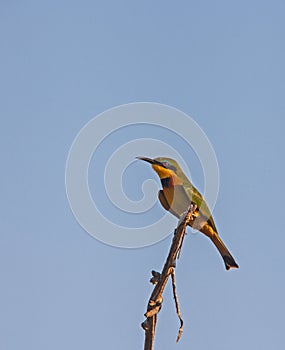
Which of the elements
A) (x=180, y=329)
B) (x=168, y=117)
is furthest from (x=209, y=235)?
(x=180, y=329)

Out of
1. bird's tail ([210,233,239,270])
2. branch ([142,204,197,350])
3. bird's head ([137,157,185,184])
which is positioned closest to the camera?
branch ([142,204,197,350])

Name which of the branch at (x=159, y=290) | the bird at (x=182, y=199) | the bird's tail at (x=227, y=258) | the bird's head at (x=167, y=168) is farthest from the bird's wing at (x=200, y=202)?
the branch at (x=159, y=290)

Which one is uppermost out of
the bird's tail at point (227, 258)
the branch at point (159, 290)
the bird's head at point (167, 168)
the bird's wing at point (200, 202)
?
the bird's head at point (167, 168)

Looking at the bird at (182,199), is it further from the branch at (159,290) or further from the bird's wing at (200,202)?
the branch at (159,290)

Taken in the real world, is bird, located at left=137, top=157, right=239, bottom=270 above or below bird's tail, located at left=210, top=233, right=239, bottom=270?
above

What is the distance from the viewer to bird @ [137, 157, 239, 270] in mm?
6496

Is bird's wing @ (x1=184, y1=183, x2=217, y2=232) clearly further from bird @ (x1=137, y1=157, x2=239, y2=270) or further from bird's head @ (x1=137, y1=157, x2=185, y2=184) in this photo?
bird's head @ (x1=137, y1=157, x2=185, y2=184)

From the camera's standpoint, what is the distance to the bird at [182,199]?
6496 millimetres

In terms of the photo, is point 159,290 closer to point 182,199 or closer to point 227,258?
point 227,258

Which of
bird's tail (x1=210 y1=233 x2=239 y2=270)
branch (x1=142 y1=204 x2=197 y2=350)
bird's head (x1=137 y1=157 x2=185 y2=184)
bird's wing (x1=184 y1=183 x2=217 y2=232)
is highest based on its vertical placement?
bird's head (x1=137 y1=157 x2=185 y2=184)

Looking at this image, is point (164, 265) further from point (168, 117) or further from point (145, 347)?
point (168, 117)

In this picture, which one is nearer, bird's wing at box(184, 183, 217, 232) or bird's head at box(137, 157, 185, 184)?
bird's wing at box(184, 183, 217, 232)

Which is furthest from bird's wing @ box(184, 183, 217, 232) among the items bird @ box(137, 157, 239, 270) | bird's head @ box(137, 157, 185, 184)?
bird's head @ box(137, 157, 185, 184)

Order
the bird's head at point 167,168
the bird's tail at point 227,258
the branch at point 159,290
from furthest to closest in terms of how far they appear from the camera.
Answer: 1. the bird's head at point 167,168
2. the bird's tail at point 227,258
3. the branch at point 159,290
